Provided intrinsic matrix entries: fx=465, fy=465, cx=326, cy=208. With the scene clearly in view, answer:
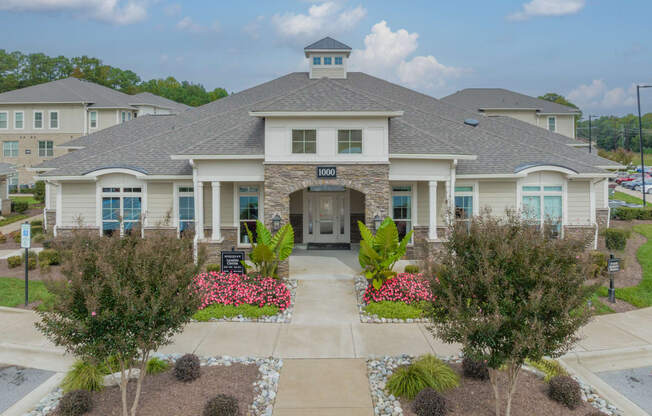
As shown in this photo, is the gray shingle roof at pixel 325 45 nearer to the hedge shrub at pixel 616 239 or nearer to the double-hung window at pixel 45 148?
the hedge shrub at pixel 616 239

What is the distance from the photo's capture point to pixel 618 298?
1362 cm

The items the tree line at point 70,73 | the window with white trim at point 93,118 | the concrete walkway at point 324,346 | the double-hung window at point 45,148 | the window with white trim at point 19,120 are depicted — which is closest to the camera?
the concrete walkway at point 324,346

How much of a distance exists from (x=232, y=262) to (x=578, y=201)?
13806 millimetres

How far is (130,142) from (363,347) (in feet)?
53.3

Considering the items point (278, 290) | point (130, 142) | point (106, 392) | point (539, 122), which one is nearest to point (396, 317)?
point (278, 290)

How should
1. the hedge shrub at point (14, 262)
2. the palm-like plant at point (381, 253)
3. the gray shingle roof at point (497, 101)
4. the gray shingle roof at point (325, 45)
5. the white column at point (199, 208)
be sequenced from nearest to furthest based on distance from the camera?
1. the palm-like plant at point (381, 253)
2. the white column at point (199, 208)
3. the hedge shrub at point (14, 262)
4. the gray shingle roof at point (325, 45)
5. the gray shingle roof at point (497, 101)

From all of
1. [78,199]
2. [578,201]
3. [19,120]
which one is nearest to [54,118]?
[19,120]

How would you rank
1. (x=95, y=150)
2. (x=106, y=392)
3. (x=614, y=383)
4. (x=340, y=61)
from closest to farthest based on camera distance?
(x=106, y=392), (x=614, y=383), (x=95, y=150), (x=340, y=61)

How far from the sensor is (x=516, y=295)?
6199mm

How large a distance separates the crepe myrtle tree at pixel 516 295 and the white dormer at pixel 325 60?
747 inches

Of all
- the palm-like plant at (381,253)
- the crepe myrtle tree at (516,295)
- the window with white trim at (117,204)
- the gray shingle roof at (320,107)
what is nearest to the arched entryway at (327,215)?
the gray shingle roof at (320,107)

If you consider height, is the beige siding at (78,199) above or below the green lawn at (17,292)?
above

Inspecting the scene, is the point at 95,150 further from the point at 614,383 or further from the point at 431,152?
the point at 614,383

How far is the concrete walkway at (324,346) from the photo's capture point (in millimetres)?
8062
